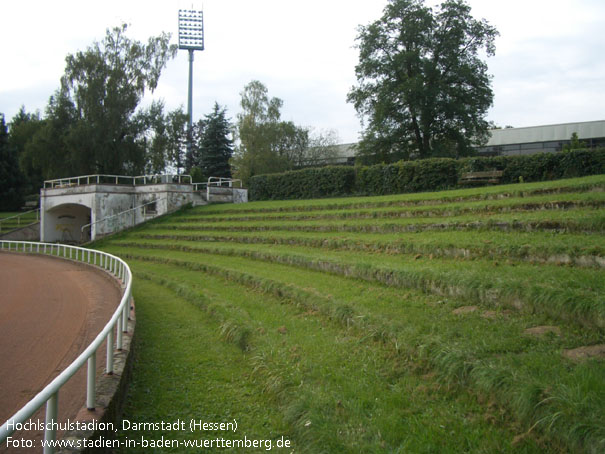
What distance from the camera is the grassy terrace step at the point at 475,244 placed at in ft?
23.6

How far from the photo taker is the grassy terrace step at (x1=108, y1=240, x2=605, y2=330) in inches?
207

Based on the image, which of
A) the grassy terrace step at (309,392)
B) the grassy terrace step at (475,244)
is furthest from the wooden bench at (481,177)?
the grassy terrace step at (309,392)

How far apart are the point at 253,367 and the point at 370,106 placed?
110 ft

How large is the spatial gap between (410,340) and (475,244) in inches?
164

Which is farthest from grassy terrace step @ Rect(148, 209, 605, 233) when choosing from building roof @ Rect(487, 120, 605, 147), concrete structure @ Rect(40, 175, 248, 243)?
building roof @ Rect(487, 120, 605, 147)

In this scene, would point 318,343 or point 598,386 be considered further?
point 318,343

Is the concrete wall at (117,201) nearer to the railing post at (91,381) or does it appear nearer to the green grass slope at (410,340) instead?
the green grass slope at (410,340)

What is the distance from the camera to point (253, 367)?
6.43 m

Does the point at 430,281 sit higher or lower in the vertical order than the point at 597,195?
lower

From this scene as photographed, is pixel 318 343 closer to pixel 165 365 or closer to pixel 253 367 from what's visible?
pixel 253 367

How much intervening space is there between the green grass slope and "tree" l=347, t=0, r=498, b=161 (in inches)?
880

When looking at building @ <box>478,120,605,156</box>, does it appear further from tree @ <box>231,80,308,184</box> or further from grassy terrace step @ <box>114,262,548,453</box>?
grassy terrace step @ <box>114,262,548,453</box>

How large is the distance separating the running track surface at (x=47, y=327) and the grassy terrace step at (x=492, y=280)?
17.6 ft

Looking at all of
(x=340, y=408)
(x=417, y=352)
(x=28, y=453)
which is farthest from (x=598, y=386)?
(x=28, y=453)
